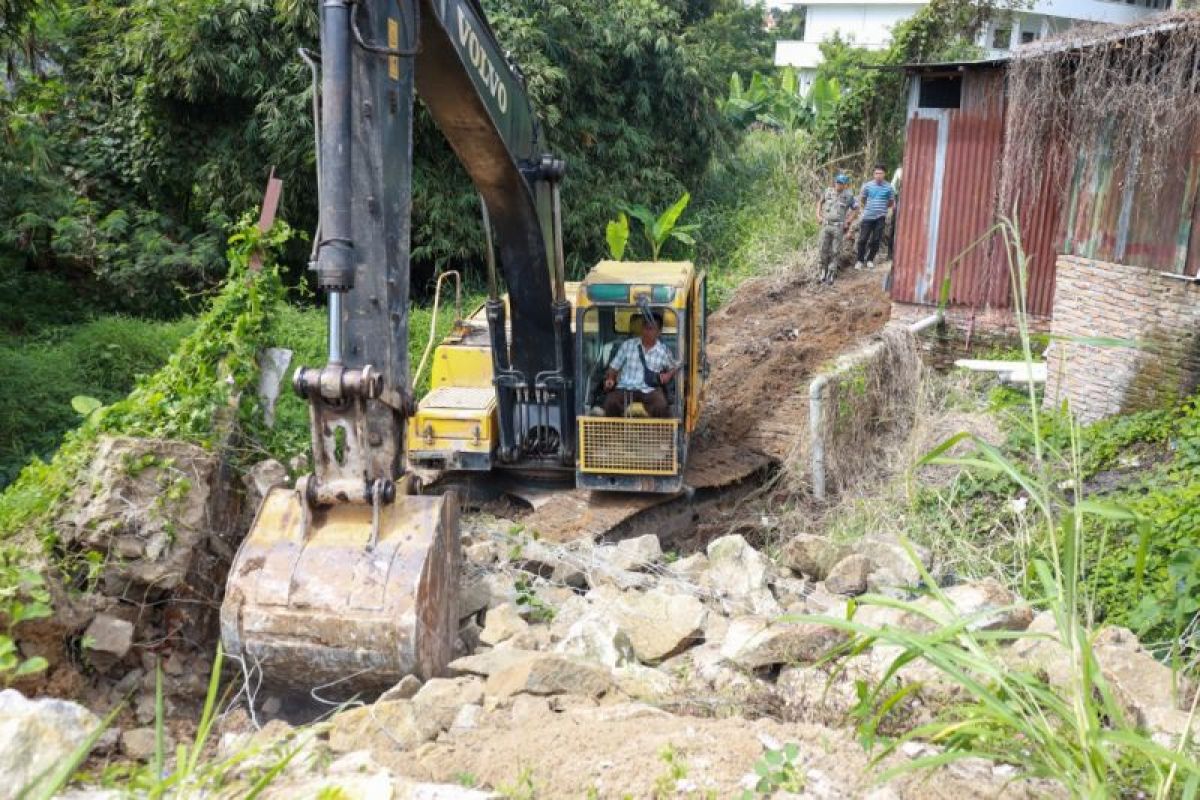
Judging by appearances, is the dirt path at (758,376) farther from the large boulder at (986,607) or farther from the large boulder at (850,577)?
the large boulder at (986,607)

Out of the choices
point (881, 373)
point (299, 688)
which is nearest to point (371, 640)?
point (299, 688)

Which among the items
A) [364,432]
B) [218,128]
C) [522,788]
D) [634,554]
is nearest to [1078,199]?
[634,554]

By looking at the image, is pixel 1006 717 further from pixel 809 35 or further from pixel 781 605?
pixel 809 35

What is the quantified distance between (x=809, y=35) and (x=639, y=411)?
40.3 meters

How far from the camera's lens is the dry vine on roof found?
984 centimetres

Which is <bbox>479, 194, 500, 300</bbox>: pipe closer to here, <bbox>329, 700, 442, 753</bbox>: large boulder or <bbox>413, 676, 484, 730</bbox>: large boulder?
<bbox>413, 676, 484, 730</bbox>: large boulder

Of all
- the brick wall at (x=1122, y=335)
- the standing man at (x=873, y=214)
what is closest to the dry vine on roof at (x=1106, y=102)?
the brick wall at (x=1122, y=335)

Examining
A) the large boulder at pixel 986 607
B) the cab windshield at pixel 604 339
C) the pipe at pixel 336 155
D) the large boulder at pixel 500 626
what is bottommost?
the large boulder at pixel 500 626

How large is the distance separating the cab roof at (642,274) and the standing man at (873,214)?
924 cm

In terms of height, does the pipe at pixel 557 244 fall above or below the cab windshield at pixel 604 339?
above

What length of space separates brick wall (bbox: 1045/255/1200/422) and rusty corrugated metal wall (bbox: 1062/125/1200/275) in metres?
0.18

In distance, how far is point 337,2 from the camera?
16.7 feet

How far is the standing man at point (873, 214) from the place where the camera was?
18266 millimetres

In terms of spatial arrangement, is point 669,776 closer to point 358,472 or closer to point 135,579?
point 358,472
